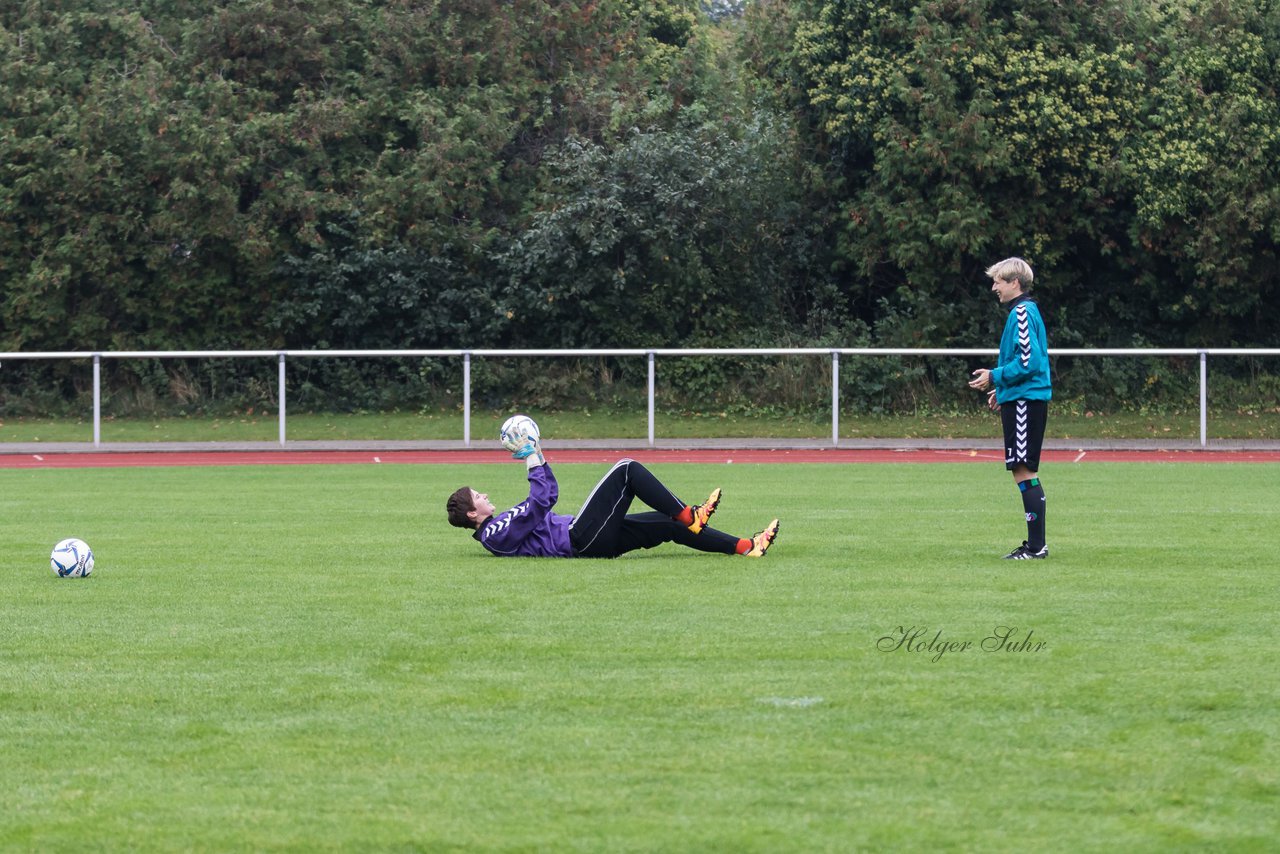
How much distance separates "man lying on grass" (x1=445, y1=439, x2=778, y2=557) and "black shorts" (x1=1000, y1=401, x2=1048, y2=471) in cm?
165

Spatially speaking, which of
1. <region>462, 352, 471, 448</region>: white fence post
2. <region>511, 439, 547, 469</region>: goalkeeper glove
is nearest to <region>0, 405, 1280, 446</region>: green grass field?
<region>462, 352, 471, 448</region>: white fence post

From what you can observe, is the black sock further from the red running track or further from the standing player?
the red running track

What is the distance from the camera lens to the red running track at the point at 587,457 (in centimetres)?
2419

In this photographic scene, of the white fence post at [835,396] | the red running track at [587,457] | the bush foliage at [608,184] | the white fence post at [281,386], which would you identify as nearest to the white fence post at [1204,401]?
the red running track at [587,457]

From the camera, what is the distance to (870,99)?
3167 cm

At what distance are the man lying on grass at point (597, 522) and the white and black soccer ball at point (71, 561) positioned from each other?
234 cm

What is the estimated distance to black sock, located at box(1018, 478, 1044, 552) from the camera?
10391mm

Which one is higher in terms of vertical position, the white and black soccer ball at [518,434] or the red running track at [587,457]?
the white and black soccer ball at [518,434]

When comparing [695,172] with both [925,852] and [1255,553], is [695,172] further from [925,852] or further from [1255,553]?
[925,852]

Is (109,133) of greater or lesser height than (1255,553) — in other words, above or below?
above

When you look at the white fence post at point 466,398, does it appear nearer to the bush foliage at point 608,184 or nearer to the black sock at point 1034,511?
the bush foliage at point 608,184

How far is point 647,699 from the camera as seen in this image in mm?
5977

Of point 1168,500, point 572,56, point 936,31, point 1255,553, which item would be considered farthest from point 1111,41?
point 1255,553

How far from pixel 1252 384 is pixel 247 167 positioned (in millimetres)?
19636
